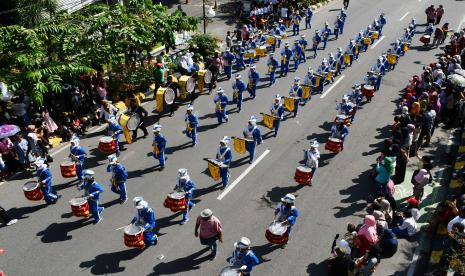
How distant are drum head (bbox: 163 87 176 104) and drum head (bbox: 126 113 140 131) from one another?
2.54 m

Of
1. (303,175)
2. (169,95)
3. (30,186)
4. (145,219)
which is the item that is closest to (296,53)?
(169,95)

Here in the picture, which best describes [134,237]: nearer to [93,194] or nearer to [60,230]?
[93,194]

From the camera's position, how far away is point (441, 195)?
15.5m

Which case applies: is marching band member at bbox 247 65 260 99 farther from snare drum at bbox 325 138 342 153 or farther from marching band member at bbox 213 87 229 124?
snare drum at bbox 325 138 342 153

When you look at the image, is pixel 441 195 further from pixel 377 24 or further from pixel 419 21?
pixel 419 21

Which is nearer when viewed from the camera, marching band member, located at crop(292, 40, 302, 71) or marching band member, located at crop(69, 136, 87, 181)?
marching band member, located at crop(69, 136, 87, 181)

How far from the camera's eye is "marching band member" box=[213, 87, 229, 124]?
62.5 feet

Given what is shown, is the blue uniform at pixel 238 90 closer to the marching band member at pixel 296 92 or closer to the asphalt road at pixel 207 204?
the asphalt road at pixel 207 204

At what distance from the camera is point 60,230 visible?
13547 millimetres

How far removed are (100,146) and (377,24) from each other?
22387 mm

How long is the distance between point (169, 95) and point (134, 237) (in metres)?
9.30

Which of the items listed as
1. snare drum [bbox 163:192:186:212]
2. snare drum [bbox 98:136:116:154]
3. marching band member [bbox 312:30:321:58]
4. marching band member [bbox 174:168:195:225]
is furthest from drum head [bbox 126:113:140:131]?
marching band member [bbox 312:30:321:58]

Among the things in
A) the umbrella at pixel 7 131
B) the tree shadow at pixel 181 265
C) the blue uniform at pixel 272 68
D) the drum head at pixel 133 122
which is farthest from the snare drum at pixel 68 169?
the blue uniform at pixel 272 68

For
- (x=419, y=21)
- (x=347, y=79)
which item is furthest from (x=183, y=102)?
(x=419, y=21)
